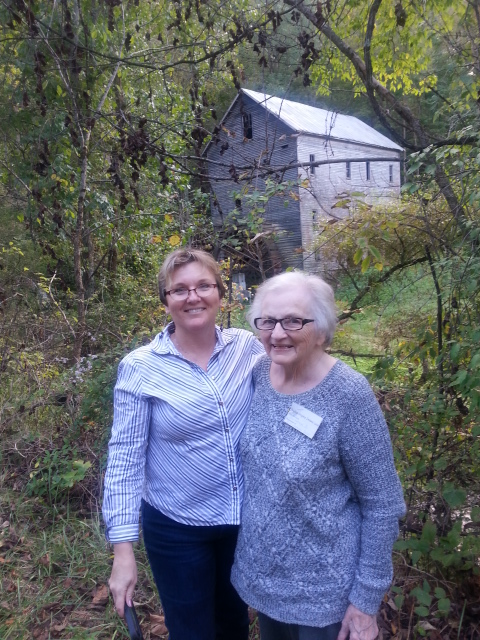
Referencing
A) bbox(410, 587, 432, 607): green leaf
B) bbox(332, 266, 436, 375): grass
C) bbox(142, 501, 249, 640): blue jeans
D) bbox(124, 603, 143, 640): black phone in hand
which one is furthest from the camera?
bbox(332, 266, 436, 375): grass

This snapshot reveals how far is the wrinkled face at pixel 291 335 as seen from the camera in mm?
1542

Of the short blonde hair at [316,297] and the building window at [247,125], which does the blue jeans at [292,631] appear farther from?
the building window at [247,125]

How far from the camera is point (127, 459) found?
164 cm

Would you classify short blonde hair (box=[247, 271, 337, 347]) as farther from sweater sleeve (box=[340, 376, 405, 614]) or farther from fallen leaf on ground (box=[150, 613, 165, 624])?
fallen leaf on ground (box=[150, 613, 165, 624])

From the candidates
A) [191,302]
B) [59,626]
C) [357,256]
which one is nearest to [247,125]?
[357,256]

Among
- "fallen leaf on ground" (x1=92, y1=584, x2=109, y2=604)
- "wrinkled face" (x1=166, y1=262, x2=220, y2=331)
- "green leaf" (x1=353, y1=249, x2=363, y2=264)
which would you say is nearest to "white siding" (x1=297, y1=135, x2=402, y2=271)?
"green leaf" (x1=353, y1=249, x2=363, y2=264)

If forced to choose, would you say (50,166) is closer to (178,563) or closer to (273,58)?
(273,58)

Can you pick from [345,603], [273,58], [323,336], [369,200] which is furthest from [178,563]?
[273,58]

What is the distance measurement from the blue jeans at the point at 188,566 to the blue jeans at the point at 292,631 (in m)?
0.21

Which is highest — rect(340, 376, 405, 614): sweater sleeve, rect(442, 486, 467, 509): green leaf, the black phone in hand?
rect(340, 376, 405, 614): sweater sleeve

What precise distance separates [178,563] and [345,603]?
1.88 ft

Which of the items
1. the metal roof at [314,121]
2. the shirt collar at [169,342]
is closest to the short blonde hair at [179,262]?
the shirt collar at [169,342]

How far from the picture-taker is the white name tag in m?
1.46

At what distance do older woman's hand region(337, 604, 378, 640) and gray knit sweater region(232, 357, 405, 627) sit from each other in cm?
2
